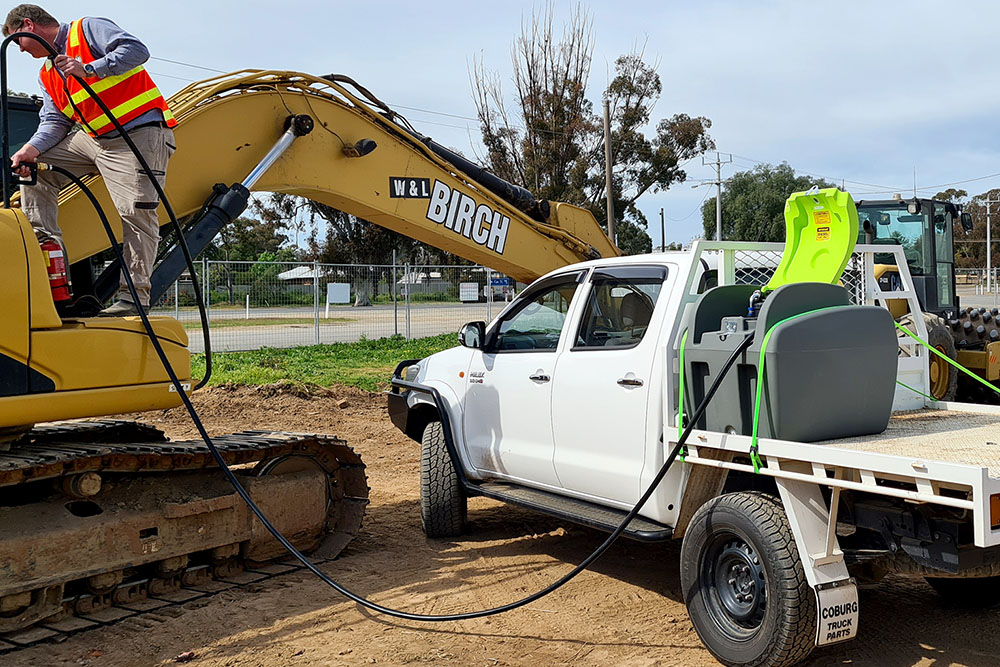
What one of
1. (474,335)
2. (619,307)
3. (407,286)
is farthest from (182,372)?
(407,286)

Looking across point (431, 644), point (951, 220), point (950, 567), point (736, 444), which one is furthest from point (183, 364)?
point (951, 220)

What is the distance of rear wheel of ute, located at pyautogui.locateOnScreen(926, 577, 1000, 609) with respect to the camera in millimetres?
5180

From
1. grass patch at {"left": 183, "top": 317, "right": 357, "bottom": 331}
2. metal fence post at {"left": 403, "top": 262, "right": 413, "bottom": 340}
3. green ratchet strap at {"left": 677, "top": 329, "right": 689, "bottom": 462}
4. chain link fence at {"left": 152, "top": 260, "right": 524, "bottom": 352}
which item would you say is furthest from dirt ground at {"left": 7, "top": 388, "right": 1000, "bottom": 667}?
metal fence post at {"left": 403, "top": 262, "right": 413, "bottom": 340}

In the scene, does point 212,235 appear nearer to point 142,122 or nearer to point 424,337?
point 142,122

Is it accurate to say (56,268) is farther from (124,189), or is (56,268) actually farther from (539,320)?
(539,320)

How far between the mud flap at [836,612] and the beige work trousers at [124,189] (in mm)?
3964

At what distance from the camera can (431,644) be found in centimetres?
507

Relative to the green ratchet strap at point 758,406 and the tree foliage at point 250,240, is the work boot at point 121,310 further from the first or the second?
the tree foliage at point 250,240

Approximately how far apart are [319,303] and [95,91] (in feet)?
52.6

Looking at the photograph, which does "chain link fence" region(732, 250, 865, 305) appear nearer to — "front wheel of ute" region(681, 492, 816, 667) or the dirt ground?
"front wheel of ute" region(681, 492, 816, 667)

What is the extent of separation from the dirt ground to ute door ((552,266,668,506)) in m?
0.72

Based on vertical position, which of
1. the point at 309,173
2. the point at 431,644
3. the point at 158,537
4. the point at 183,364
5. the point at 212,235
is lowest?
the point at 431,644

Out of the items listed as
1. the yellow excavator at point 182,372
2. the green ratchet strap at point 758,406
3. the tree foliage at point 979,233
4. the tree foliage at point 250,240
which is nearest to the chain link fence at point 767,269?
the green ratchet strap at point 758,406

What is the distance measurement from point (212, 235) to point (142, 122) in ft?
3.27
